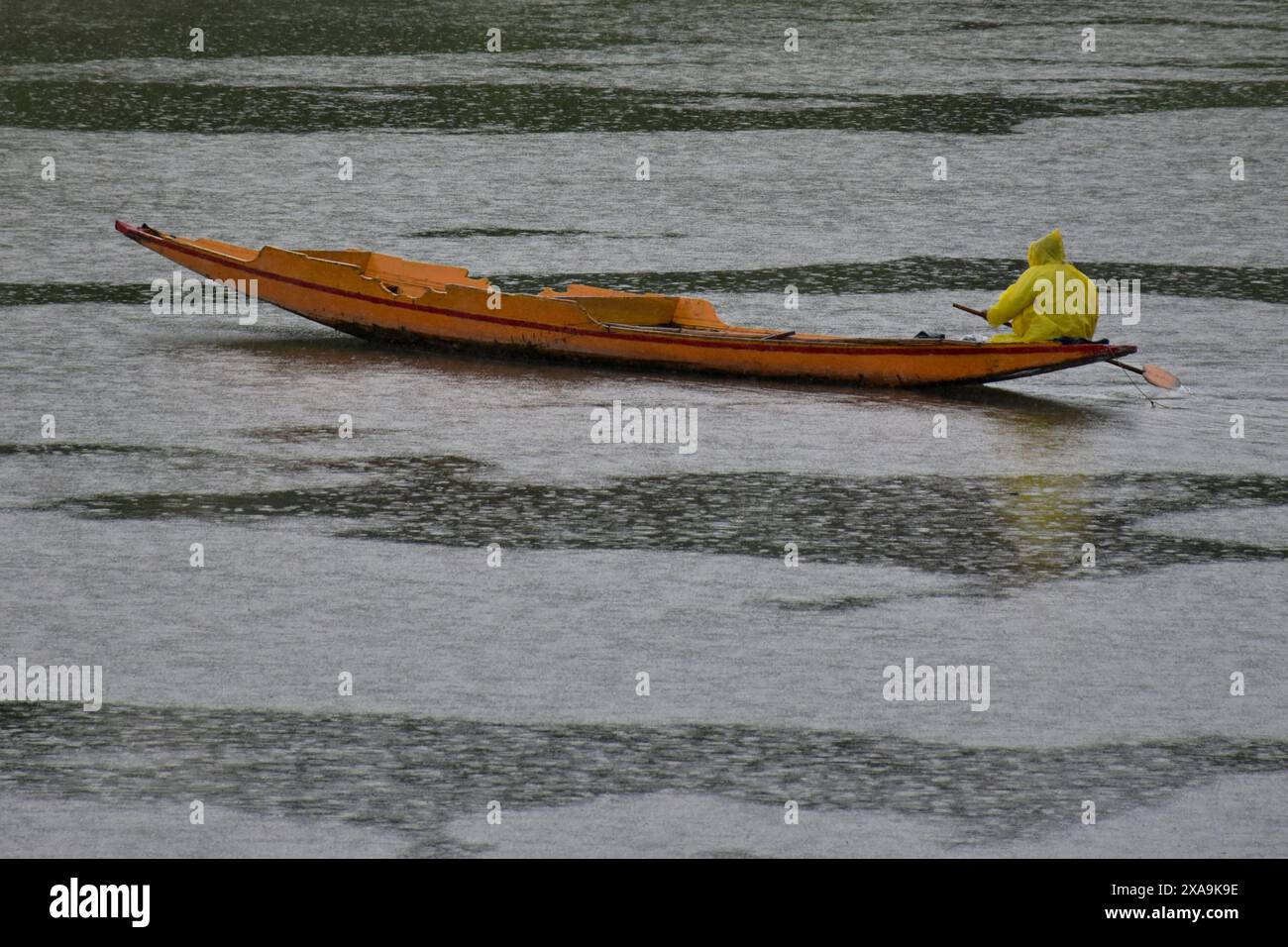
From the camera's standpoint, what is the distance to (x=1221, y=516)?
1344 centimetres

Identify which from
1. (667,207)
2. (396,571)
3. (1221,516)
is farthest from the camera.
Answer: (667,207)

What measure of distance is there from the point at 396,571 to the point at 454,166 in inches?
483

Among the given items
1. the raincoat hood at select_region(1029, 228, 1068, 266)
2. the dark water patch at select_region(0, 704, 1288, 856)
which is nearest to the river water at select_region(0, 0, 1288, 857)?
the dark water patch at select_region(0, 704, 1288, 856)

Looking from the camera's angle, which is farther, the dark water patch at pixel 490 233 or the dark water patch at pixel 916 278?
the dark water patch at pixel 490 233

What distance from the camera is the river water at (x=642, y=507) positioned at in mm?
9547

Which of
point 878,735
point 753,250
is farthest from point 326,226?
point 878,735

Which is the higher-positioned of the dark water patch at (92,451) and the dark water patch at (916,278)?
the dark water patch at (916,278)

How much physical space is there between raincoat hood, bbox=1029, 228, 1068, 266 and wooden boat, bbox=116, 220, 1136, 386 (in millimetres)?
632

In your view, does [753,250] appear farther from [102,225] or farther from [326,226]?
[102,225]

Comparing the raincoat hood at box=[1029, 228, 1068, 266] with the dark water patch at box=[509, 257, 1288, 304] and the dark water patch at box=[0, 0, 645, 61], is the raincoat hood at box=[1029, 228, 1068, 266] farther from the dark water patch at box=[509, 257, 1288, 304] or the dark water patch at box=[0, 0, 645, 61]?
the dark water patch at box=[0, 0, 645, 61]

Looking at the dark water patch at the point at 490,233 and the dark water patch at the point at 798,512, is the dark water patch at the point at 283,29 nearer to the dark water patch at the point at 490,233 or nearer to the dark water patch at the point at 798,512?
the dark water patch at the point at 490,233

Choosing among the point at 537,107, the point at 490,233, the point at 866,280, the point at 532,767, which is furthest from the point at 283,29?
the point at 532,767

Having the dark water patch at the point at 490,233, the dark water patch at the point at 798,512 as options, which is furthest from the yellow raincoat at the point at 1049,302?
the dark water patch at the point at 490,233

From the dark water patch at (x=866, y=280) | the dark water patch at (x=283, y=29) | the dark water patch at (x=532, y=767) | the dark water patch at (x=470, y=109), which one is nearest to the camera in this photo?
the dark water patch at (x=532, y=767)
